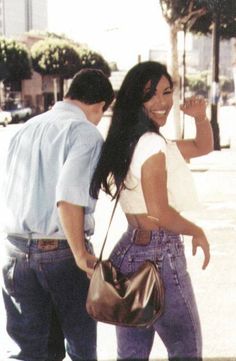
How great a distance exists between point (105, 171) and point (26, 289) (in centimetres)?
61

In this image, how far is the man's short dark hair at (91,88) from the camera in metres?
2.48

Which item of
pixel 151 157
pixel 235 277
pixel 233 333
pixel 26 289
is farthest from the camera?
pixel 235 277

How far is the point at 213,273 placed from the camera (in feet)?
18.9

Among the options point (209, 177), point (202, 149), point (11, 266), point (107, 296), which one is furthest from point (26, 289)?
point (209, 177)

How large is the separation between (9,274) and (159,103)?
932 millimetres

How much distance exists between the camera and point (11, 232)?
8.19ft

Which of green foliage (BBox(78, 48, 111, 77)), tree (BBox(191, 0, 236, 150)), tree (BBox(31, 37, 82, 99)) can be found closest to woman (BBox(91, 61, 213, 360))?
tree (BBox(191, 0, 236, 150))

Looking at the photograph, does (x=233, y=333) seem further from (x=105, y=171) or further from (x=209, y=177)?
(x=209, y=177)

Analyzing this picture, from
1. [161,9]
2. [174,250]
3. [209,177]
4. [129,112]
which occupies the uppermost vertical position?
[161,9]

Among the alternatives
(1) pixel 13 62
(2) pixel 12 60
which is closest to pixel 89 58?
(1) pixel 13 62

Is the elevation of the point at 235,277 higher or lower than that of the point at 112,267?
lower

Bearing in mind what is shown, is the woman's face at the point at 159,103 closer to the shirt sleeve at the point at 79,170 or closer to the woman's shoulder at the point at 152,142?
the woman's shoulder at the point at 152,142

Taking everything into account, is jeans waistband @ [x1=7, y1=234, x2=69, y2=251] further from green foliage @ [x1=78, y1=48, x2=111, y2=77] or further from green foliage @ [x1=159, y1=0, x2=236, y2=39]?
green foliage @ [x1=78, y1=48, x2=111, y2=77]

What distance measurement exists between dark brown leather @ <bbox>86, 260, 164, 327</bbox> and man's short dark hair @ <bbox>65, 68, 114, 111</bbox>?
27.4 inches
